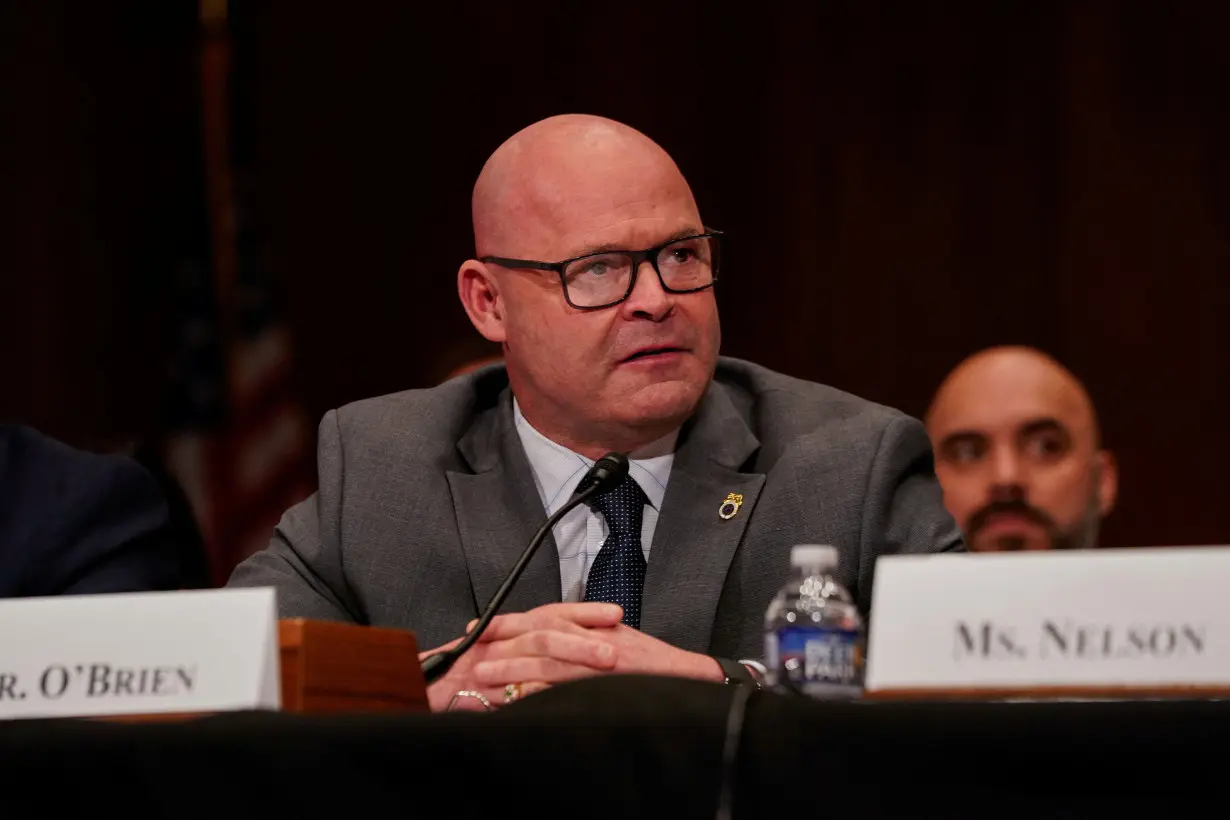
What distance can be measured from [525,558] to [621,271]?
24.6 inches

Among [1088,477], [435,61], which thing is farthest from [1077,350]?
[435,61]

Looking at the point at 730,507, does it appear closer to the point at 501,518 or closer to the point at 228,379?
the point at 501,518

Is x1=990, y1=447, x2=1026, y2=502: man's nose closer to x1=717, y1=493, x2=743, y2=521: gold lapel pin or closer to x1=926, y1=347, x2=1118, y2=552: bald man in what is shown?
x1=926, y1=347, x2=1118, y2=552: bald man

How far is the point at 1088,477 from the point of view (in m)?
3.88

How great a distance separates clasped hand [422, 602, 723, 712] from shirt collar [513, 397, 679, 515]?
0.48 metres

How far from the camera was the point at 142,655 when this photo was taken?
4.34 ft

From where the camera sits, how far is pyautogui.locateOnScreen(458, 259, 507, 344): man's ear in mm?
2527

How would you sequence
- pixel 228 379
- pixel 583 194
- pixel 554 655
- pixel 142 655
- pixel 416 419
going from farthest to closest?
1. pixel 228 379
2. pixel 416 419
3. pixel 583 194
4. pixel 554 655
5. pixel 142 655

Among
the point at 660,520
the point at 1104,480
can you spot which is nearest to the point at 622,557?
the point at 660,520

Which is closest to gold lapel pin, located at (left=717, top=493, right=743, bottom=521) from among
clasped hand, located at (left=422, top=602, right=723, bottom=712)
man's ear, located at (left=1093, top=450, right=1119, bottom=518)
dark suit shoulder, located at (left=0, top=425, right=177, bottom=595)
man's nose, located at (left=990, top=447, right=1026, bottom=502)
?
clasped hand, located at (left=422, top=602, right=723, bottom=712)

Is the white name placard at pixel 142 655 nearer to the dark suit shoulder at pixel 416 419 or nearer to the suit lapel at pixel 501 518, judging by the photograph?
the suit lapel at pixel 501 518

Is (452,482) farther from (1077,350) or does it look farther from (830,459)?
(1077,350)

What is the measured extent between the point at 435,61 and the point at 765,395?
2.94 meters

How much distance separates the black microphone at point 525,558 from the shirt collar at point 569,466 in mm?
393
